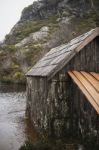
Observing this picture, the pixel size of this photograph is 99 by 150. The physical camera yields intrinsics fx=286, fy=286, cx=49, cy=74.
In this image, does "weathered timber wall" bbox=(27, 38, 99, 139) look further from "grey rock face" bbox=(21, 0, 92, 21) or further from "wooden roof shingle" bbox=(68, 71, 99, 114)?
"grey rock face" bbox=(21, 0, 92, 21)

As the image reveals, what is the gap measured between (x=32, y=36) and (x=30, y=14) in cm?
3486

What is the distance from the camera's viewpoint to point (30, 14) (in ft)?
354

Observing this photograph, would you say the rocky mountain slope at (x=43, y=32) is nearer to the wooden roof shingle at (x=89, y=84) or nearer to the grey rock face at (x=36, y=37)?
the grey rock face at (x=36, y=37)

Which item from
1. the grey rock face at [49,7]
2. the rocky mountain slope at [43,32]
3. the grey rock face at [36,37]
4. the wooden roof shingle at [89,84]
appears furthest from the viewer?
the grey rock face at [49,7]

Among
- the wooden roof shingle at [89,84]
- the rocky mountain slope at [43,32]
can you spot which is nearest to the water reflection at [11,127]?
the wooden roof shingle at [89,84]

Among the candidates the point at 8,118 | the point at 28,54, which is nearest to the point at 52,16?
the point at 28,54

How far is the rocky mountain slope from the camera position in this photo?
5719 cm

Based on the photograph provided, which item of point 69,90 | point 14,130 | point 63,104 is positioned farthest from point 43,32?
point 63,104

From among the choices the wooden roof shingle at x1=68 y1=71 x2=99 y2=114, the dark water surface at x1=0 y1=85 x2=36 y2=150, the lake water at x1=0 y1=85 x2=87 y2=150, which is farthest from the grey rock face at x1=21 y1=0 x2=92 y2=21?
the wooden roof shingle at x1=68 y1=71 x2=99 y2=114

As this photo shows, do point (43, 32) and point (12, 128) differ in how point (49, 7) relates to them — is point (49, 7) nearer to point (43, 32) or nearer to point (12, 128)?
point (43, 32)

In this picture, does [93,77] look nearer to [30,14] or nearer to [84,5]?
[84,5]

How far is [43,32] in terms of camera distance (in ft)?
251

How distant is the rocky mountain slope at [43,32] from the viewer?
5719 centimetres

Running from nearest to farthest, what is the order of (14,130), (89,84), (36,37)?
(89,84) → (14,130) → (36,37)
